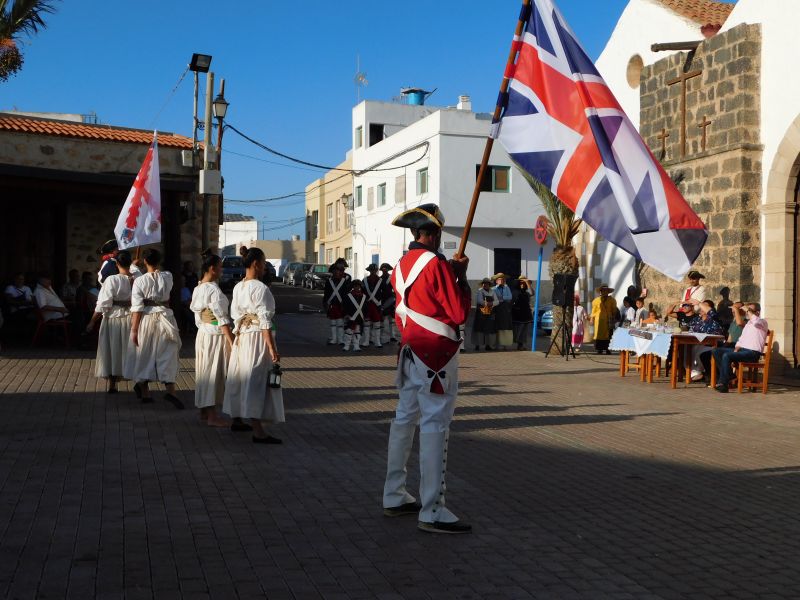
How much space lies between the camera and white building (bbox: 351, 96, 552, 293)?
39.3 m

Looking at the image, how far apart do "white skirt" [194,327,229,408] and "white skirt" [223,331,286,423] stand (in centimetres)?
84

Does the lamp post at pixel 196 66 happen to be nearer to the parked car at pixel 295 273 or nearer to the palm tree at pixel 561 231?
the palm tree at pixel 561 231

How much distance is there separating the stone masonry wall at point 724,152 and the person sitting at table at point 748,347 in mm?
2017

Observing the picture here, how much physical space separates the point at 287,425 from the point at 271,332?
1.61 m

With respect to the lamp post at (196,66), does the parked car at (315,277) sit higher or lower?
lower

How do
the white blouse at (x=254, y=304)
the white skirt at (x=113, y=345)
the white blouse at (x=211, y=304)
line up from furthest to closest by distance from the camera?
1. the white skirt at (x=113, y=345)
2. the white blouse at (x=211, y=304)
3. the white blouse at (x=254, y=304)

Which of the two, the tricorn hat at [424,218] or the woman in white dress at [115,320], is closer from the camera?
the tricorn hat at [424,218]

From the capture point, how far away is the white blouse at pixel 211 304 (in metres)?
9.43

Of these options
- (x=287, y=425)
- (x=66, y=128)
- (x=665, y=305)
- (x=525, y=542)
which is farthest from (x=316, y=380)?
(x=66, y=128)

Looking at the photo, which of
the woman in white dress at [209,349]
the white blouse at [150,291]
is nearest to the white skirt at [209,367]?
the woman in white dress at [209,349]

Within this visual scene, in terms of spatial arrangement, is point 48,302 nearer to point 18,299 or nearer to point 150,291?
point 18,299

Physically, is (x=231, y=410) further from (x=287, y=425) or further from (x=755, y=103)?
(x=755, y=103)

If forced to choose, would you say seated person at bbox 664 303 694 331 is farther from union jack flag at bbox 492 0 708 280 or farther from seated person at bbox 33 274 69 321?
seated person at bbox 33 274 69 321

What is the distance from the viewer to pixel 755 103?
1562 centimetres
